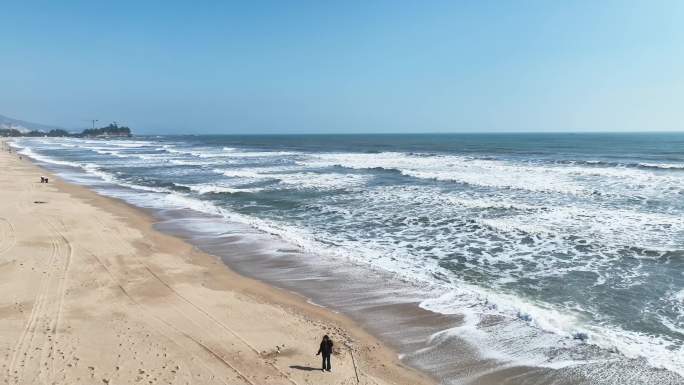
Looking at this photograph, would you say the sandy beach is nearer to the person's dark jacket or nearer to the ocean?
the person's dark jacket

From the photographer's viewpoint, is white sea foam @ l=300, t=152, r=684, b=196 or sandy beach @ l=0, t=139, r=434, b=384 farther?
white sea foam @ l=300, t=152, r=684, b=196

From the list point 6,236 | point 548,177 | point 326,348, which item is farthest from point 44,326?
point 548,177

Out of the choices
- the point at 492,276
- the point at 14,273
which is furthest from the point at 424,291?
the point at 14,273

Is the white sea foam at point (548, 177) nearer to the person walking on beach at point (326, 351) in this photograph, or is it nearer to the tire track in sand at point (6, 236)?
the person walking on beach at point (326, 351)

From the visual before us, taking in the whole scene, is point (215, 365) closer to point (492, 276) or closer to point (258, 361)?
point (258, 361)

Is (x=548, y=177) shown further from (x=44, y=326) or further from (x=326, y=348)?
(x=44, y=326)

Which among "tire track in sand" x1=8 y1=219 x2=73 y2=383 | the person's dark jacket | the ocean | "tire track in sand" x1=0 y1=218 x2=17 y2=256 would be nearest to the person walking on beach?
the person's dark jacket
